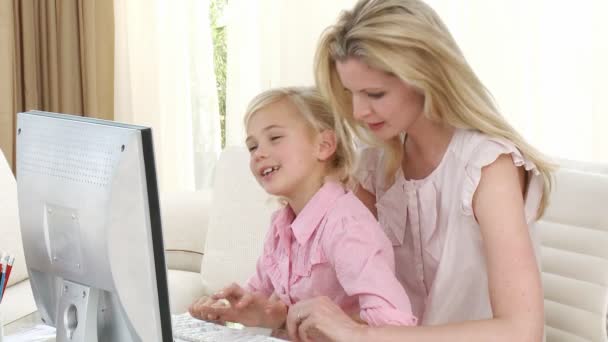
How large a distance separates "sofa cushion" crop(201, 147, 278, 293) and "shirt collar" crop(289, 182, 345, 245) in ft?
2.61

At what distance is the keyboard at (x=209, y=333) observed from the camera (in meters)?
1.44

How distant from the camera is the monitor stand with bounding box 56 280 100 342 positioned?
1.30 m

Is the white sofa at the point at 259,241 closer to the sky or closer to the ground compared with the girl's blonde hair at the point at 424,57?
closer to the ground

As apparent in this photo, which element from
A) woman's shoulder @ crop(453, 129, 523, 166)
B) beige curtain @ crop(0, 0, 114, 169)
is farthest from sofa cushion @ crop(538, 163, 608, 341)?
beige curtain @ crop(0, 0, 114, 169)

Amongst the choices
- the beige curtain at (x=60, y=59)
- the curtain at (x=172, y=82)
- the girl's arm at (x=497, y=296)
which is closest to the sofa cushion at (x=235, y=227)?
the girl's arm at (x=497, y=296)

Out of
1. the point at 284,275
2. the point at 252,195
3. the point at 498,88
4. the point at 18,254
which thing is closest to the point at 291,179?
the point at 284,275

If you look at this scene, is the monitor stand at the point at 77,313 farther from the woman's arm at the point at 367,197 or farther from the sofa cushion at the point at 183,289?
the sofa cushion at the point at 183,289

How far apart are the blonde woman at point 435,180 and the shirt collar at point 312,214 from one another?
137mm

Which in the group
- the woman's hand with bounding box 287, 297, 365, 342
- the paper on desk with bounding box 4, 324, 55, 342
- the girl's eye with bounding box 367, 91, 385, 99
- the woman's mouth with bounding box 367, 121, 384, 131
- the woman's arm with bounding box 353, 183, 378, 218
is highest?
the girl's eye with bounding box 367, 91, 385, 99

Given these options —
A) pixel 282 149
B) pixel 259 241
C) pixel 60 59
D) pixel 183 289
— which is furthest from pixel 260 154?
pixel 60 59

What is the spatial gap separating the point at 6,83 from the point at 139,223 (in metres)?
2.76

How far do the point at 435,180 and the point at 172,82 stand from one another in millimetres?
2307

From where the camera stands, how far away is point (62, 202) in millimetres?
1263

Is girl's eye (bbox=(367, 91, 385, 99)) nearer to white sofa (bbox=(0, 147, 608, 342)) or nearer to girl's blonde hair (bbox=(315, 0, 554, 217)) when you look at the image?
girl's blonde hair (bbox=(315, 0, 554, 217))
